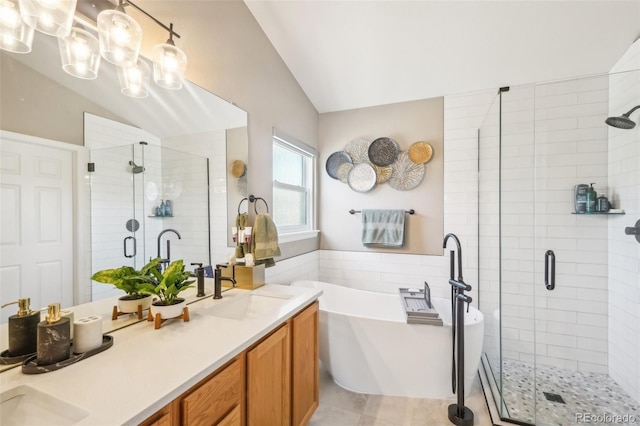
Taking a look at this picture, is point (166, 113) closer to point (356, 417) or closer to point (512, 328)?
point (356, 417)

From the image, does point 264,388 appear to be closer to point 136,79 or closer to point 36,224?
point 36,224

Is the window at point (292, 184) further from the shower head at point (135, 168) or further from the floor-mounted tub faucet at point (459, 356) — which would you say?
the floor-mounted tub faucet at point (459, 356)

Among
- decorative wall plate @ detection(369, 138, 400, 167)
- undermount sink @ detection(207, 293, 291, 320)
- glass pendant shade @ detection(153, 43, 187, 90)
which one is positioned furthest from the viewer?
decorative wall plate @ detection(369, 138, 400, 167)

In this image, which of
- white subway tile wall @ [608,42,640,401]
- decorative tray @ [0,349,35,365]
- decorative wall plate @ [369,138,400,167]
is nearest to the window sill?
decorative wall plate @ [369,138,400,167]

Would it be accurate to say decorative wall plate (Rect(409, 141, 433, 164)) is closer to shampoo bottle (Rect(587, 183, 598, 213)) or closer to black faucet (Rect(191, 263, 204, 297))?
shampoo bottle (Rect(587, 183, 598, 213))

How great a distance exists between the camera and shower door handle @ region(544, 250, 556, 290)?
2004mm

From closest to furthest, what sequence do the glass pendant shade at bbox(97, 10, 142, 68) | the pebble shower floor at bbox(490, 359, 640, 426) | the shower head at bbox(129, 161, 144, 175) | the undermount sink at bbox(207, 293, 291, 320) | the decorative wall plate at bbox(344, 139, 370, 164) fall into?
1. the glass pendant shade at bbox(97, 10, 142, 68)
2. the shower head at bbox(129, 161, 144, 175)
3. the undermount sink at bbox(207, 293, 291, 320)
4. the pebble shower floor at bbox(490, 359, 640, 426)
5. the decorative wall plate at bbox(344, 139, 370, 164)

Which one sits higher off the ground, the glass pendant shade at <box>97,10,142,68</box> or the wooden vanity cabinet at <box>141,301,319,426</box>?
the glass pendant shade at <box>97,10,142,68</box>

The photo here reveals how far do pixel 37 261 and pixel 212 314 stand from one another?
712 millimetres

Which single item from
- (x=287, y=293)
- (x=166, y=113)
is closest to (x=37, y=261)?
(x=166, y=113)

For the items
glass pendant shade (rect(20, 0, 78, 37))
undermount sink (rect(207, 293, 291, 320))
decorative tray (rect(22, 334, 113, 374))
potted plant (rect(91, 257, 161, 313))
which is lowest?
undermount sink (rect(207, 293, 291, 320))

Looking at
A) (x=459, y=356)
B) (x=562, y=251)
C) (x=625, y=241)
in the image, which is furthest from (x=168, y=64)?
(x=625, y=241)

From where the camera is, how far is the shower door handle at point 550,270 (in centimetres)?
200

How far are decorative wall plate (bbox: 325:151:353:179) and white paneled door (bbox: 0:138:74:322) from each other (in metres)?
2.40
